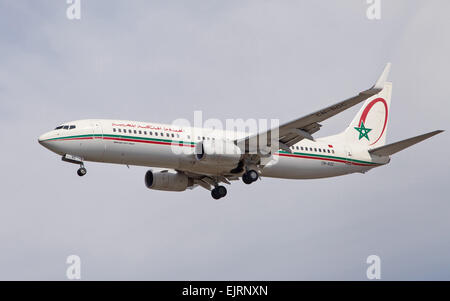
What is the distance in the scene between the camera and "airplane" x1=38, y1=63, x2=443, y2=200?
4747 cm

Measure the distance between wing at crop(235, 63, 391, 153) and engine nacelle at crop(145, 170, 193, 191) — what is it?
6.08m

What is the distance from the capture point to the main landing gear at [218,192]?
5416 centimetres

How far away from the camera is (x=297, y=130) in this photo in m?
48.4

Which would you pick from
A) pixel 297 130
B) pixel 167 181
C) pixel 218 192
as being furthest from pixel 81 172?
pixel 297 130

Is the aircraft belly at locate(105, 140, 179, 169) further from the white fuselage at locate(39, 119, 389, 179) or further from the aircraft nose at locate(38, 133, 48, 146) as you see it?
the aircraft nose at locate(38, 133, 48, 146)

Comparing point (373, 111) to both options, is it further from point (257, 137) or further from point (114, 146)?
point (114, 146)

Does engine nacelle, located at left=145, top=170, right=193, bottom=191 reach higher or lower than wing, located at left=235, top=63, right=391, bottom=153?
lower

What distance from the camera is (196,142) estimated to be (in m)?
49.4

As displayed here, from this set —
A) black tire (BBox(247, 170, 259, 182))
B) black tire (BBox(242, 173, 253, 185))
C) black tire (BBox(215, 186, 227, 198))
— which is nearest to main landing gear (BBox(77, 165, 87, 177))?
black tire (BBox(242, 173, 253, 185))

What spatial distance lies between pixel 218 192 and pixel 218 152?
243 inches

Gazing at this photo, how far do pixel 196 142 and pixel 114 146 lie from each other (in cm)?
498

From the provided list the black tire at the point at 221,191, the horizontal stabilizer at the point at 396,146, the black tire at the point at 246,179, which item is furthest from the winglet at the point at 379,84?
the black tire at the point at 221,191
